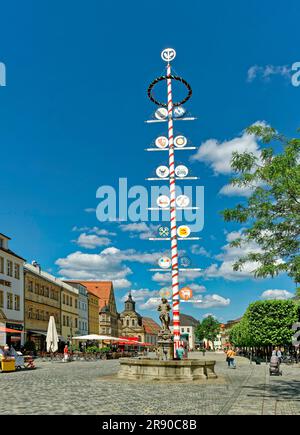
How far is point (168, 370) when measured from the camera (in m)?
22.6

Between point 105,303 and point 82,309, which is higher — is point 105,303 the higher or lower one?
the higher one

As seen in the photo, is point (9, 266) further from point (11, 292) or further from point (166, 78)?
point (166, 78)

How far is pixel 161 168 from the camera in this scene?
96.0 ft

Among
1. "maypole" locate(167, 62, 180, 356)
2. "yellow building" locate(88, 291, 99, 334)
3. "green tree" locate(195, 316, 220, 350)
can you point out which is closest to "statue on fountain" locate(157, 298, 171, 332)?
"maypole" locate(167, 62, 180, 356)

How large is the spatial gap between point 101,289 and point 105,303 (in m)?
3.61

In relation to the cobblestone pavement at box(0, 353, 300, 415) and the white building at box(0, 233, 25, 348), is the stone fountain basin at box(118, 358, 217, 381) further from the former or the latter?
the white building at box(0, 233, 25, 348)

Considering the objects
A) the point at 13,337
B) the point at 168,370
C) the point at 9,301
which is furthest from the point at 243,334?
the point at 168,370

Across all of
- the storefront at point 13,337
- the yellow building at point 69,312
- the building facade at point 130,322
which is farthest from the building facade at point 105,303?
the storefront at point 13,337

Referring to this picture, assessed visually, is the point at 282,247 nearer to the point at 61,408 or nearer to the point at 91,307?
the point at 61,408

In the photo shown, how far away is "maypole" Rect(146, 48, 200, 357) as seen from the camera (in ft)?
91.8

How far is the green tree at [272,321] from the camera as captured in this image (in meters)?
59.0

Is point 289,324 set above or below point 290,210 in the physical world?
below
